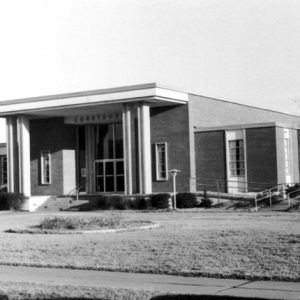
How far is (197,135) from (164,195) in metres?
5.80

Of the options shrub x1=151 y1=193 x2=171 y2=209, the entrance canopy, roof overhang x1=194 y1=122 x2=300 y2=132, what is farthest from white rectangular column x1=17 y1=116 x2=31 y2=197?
roof overhang x1=194 y1=122 x2=300 y2=132

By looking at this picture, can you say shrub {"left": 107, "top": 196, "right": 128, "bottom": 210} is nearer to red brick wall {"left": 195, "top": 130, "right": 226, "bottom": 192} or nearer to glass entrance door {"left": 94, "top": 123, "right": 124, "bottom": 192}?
red brick wall {"left": 195, "top": 130, "right": 226, "bottom": 192}

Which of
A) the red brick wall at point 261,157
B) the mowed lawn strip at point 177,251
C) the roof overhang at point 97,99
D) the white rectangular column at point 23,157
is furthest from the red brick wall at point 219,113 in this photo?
the mowed lawn strip at point 177,251

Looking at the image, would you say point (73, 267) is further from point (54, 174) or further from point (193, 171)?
point (54, 174)

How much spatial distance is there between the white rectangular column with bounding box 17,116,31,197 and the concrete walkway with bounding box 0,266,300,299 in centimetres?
3005

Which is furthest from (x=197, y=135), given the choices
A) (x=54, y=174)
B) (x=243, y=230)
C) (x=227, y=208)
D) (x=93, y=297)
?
(x=93, y=297)

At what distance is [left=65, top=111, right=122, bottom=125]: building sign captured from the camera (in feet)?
141

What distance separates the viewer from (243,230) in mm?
18625

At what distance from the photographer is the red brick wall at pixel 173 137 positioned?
129 feet

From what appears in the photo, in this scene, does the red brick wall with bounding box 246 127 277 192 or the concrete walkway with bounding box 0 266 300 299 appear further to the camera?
the red brick wall with bounding box 246 127 277 192

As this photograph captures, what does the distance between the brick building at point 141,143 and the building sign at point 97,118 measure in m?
0.07

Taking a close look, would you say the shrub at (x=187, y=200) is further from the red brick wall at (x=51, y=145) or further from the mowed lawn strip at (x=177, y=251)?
the mowed lawn strip at (x=177, y=251)

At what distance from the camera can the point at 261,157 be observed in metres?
37.7

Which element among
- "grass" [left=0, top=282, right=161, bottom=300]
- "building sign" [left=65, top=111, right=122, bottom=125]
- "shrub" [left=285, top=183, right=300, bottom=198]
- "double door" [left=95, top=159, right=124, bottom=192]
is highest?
"building sign" [left=65, top=111, right=122, bottom=125]
